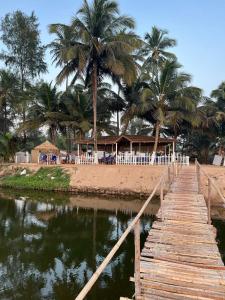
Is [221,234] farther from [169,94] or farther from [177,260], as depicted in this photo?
[169,94]

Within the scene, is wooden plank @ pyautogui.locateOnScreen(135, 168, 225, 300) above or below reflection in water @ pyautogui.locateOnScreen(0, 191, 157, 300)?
above

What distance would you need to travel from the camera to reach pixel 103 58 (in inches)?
1053

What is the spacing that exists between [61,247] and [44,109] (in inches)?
895

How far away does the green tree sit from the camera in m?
36.7

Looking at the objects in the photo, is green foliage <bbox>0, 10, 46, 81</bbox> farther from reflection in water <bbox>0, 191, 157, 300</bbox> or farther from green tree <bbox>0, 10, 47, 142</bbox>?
reflection in water <bbox>0, 191, 157, 300</bbox>

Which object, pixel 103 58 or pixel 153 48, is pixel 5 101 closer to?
pixel 103 58

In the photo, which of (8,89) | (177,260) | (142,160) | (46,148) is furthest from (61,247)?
(8,89)

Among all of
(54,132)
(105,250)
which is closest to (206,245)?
(105,250)

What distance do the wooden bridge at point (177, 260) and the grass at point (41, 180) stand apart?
15.1 metres

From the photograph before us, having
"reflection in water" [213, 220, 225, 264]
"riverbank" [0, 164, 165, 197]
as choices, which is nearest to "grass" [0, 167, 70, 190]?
"riverbank" [0, 164, 165, 197]

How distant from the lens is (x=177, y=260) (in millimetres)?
6336

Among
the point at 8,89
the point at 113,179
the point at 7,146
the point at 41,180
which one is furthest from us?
the point at 8,89

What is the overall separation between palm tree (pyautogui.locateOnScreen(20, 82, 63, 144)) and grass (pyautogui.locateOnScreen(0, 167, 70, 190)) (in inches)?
272

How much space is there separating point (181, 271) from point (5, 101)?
3339cm
